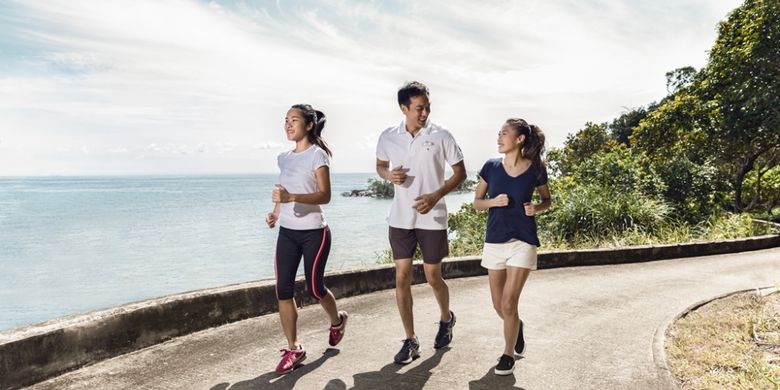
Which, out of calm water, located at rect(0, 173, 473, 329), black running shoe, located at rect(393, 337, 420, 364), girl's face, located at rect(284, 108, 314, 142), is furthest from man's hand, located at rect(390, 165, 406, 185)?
calm water, located at rect(0, 173, 473, 329)

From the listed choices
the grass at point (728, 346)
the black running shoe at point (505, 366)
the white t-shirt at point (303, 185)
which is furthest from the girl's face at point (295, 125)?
the grass at point (728, 346)

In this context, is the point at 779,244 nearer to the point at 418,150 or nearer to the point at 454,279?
the point at 454,279

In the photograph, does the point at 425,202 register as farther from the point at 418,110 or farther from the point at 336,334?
the point at 336,334

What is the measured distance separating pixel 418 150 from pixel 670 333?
312 cm

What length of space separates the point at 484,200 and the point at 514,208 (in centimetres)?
23

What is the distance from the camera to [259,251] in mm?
40625

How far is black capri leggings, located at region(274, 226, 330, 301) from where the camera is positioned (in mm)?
4520

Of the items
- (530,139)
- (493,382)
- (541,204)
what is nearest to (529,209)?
(541,204)

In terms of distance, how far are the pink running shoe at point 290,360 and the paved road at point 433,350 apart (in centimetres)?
6

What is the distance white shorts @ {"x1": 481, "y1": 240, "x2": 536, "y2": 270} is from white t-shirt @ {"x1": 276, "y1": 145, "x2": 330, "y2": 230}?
1265 millimetres

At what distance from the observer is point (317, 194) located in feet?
14.4

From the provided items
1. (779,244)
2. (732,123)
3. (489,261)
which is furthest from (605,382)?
(732,123)

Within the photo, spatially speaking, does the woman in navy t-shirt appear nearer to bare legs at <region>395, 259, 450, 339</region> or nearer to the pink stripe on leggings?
bare legs at <region>395, 259, 450, 339</region>

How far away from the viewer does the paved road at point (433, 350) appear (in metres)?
4.34
